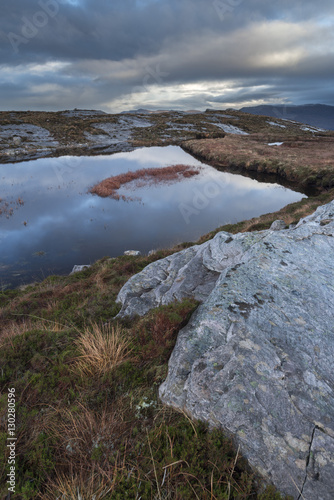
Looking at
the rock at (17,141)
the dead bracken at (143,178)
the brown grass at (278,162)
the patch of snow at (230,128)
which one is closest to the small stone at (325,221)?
the dead bracken at (143,178)

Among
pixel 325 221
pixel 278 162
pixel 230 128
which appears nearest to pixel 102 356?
pixel 325 221

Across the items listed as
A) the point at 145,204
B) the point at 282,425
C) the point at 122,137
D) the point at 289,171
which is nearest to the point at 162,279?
the point at 282,425

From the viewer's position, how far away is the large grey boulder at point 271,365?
10.7 feet

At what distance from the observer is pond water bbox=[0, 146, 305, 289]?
19.8 m

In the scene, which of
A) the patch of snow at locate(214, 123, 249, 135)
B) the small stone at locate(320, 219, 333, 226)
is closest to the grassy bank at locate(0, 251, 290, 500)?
the small stone at locate(320, 219, 333, 226)

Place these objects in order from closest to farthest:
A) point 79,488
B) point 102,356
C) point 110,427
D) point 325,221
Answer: point 79,488 → point 110,427 → point 102,356 → point 325,221

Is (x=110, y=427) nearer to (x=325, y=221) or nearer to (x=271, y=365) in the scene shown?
(x=271, y=365)

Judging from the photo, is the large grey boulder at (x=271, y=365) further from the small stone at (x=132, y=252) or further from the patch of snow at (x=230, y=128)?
the patch of snow at (x=230, y=128)

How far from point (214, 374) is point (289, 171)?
44.9 metres

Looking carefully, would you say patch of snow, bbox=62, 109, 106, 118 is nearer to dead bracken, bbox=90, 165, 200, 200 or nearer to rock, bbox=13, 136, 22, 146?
rock, bbox=13, 136, 22, 146

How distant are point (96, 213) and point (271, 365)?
1041 inches

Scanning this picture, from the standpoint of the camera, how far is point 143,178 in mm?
41812

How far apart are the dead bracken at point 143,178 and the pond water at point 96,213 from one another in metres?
1.57

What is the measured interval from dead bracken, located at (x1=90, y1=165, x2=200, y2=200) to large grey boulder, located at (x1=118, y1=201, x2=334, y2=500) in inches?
1132
